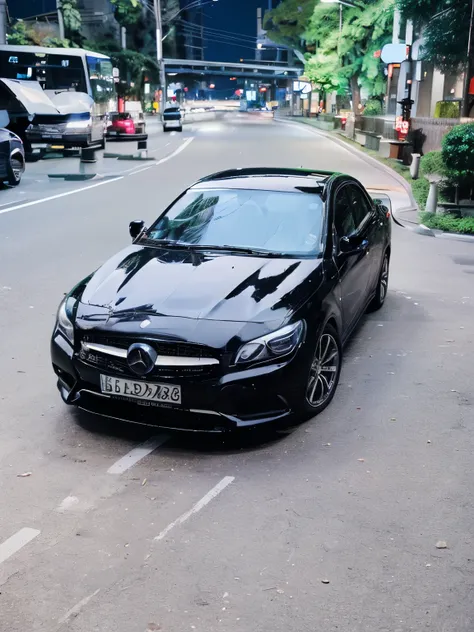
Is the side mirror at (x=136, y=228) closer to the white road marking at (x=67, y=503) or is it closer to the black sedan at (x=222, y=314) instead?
the black sedan at (x=222, y=314)

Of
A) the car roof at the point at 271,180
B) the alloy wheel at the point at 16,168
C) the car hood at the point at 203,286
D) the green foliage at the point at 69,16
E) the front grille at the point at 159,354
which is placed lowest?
the alloy wheel at the point at 16,168

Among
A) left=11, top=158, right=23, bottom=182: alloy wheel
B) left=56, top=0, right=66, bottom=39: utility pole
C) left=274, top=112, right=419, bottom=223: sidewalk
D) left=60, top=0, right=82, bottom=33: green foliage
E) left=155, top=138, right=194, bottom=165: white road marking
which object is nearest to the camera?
left=274, top=112, right=419, bottom=223: sidewalk

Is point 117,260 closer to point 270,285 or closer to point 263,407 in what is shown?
point 270,285

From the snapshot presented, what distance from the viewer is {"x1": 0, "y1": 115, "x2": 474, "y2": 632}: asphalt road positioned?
345 centimetres

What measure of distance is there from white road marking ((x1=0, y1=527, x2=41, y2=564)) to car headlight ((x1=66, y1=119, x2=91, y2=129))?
88.9 ft

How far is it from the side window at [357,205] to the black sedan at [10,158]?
12.9 m

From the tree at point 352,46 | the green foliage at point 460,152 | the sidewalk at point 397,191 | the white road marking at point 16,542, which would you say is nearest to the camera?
the white road marking at point 16,542

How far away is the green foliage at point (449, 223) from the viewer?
46.8 feet

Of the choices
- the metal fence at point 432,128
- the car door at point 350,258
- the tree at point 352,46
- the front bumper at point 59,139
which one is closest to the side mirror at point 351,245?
the car door at point 350,258

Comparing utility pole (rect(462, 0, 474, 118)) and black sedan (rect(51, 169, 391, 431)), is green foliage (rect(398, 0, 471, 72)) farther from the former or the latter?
black sedan (rect(51, 169, 391, 431))

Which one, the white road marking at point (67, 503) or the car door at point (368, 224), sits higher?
the car door at point (368, 224)

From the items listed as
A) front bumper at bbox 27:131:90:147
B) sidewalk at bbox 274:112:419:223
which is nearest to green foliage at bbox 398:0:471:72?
sidewalk at bbox 274:112:419:223

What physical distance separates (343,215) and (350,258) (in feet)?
1.71

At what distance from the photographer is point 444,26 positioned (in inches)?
1137
